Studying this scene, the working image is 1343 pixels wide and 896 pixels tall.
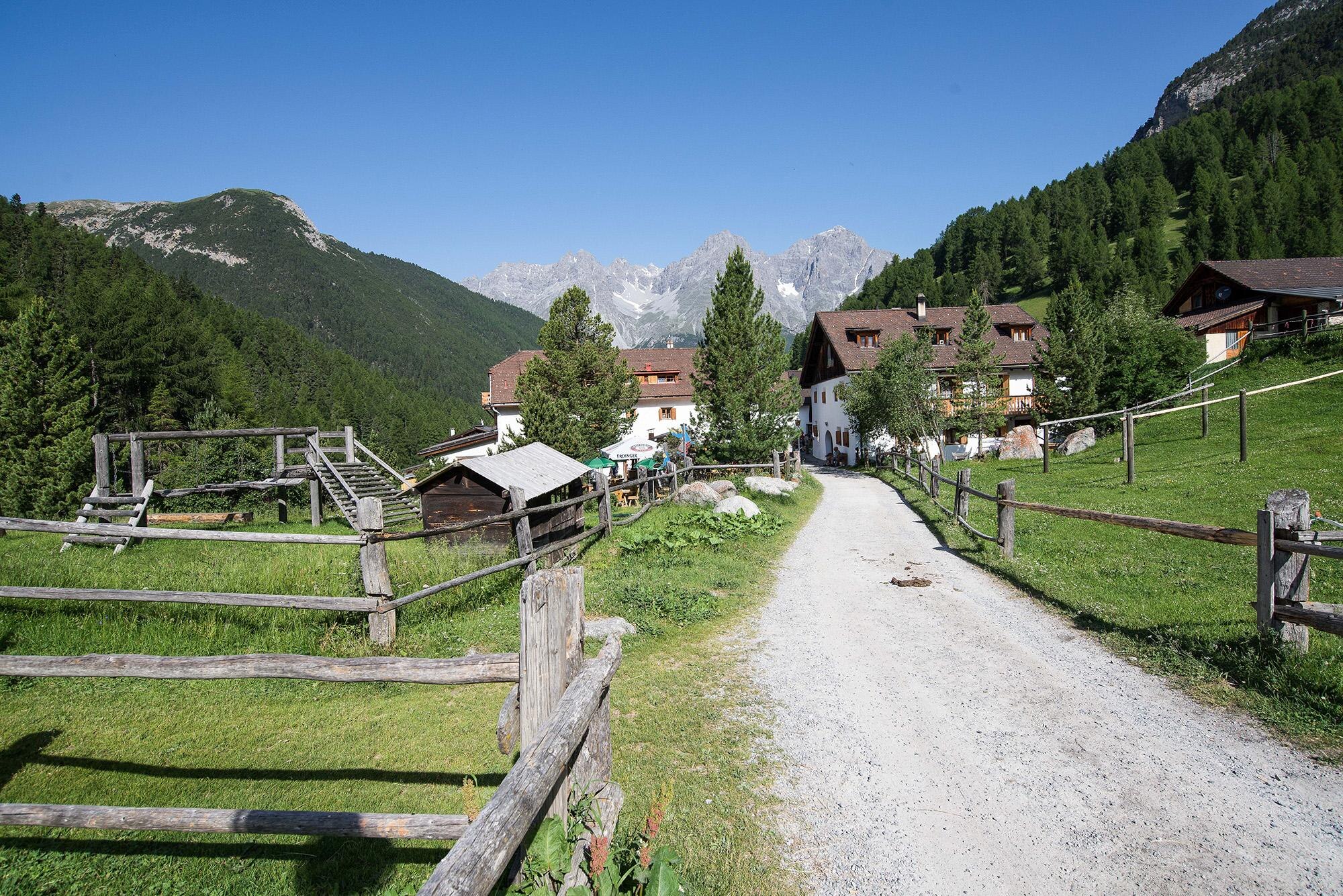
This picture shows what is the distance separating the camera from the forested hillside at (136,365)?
35844 mm

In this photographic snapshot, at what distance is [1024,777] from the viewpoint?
14.1ft

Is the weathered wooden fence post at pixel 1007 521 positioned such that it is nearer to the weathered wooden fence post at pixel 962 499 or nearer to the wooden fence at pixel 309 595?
the weathered wooden fence post at pixel 962 499

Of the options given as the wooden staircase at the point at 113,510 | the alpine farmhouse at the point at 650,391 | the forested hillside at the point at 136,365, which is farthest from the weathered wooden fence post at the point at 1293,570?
the alpine farmhouse at the point at 650,391

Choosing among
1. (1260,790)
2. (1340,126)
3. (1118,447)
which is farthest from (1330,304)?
(1340,126)

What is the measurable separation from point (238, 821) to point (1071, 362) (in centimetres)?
4031

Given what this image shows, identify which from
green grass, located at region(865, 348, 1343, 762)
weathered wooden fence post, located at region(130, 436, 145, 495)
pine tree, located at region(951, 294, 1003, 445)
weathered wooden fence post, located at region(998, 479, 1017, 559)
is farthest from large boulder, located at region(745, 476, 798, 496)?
pine tree, located at region(951, 294, 1003, 445)

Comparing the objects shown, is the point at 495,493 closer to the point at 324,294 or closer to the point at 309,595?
the point at 309,595

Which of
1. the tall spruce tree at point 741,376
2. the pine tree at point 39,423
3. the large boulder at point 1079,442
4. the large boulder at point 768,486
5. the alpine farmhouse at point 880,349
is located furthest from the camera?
the alpine farmhouse at point 880,349

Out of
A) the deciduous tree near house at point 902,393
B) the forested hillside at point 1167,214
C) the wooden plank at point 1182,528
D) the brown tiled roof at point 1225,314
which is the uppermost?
the forested hillside at point 1167,214

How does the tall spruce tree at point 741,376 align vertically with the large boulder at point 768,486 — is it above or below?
above

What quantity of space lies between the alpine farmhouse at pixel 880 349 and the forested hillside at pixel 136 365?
36.6 m

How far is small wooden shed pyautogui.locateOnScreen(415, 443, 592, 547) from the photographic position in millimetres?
13562

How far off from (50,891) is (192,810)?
1.55m

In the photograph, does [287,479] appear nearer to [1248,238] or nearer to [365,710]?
[365,710]
